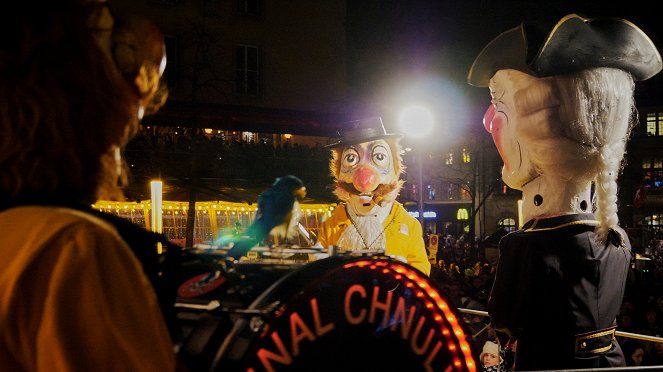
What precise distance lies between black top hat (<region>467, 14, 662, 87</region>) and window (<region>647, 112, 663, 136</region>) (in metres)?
45.0

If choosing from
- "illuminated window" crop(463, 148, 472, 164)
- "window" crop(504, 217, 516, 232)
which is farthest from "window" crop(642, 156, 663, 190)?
"illuminated window" crop(463, 148, 472, 164)

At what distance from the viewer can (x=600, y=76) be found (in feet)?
13.3

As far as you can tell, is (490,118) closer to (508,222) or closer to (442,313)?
(442,313)

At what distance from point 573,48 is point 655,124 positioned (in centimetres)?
4591

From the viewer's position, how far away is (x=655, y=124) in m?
44.3

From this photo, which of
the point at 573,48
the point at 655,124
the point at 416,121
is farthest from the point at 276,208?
the point at 655,124

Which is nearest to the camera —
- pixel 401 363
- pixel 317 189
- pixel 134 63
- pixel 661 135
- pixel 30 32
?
pixel 30 32

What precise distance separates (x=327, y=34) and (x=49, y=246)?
20.4 metres

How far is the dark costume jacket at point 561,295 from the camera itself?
3752 mm

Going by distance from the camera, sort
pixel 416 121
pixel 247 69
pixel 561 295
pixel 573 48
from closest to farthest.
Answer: pixel 561 295 → pixel 573 48 → pixel 416 121 → pixel 247 69

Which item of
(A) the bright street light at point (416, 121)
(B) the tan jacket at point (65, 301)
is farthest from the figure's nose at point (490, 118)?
(B) the tan jacket at point (65, 301)

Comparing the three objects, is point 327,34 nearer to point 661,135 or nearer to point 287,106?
point 287,106

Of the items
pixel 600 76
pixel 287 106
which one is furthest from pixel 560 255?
pixel 287 106

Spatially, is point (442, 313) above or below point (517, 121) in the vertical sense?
below
